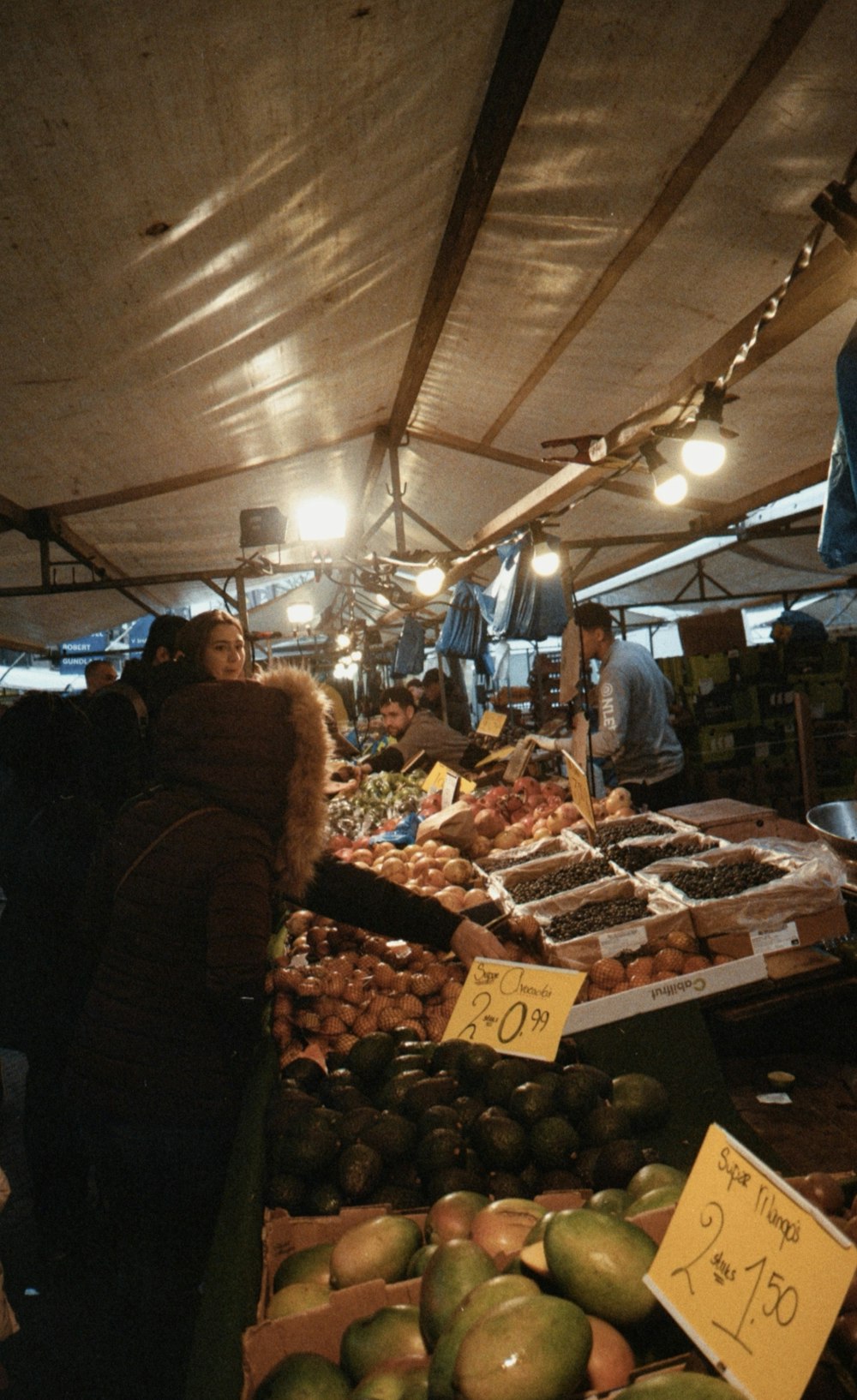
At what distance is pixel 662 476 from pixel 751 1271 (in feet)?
10.8

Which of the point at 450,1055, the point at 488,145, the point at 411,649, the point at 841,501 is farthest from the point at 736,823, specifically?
the point at 411,649

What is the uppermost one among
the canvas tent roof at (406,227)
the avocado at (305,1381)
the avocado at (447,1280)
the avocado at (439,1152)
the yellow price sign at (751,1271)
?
the canvas tent roof at (406,227)

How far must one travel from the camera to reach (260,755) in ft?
7.17

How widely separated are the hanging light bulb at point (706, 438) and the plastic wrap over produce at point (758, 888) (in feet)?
5.55

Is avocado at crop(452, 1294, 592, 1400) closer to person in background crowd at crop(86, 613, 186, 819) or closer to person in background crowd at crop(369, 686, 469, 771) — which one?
person in background crowd at crop(86, 613, 186, 819)

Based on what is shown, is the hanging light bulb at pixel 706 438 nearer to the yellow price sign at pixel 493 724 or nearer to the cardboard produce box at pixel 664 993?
the cardboard produce box at pixel 664 993

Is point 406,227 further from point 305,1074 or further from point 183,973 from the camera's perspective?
point 305,1074

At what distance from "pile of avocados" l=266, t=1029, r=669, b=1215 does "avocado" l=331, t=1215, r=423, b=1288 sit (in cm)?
16

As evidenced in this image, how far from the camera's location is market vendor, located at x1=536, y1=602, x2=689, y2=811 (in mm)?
5656

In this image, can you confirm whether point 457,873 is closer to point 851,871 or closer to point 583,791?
point 583,791

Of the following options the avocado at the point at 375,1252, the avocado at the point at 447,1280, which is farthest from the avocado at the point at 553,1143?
the avocado at the point at 447,1280

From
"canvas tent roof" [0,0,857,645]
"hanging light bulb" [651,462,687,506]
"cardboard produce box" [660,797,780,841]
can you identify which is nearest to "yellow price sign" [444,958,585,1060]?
"canvas tent roof" [0,0,857,645]

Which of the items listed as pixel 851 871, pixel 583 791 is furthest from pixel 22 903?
pixel 851 871

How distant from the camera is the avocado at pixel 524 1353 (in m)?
0.96
